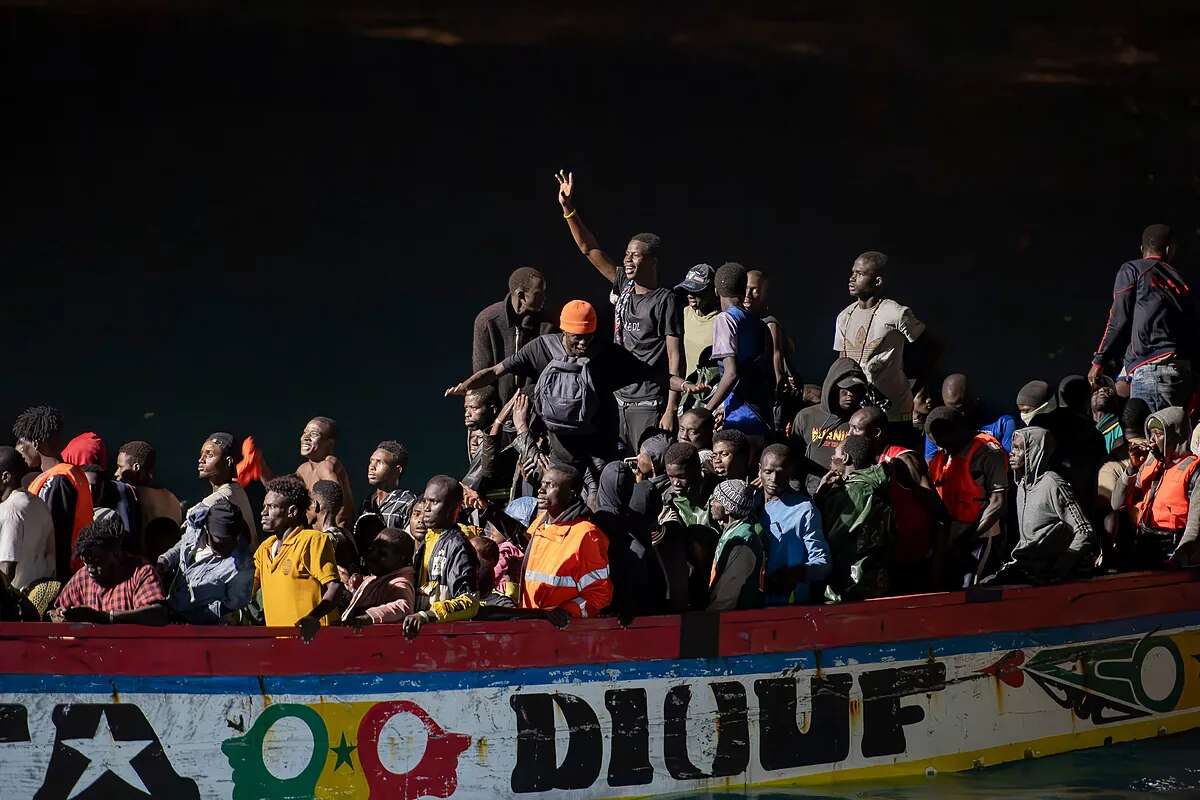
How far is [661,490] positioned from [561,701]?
129cm

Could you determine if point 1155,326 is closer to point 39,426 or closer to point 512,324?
point 512,324

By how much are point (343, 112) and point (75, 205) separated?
2094 millimetres

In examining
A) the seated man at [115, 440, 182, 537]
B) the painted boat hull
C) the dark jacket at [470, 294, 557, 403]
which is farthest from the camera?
the dark jacket at [470, 294, 557, 403]

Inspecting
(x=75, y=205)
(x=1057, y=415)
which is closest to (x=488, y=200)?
(x=75, y=205)

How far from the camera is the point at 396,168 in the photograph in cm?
1264

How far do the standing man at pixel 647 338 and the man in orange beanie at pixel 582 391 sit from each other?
579 millimetres

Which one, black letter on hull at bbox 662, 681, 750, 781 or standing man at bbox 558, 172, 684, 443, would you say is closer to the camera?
black letter on hull at bbox 662, 681, 750, 781

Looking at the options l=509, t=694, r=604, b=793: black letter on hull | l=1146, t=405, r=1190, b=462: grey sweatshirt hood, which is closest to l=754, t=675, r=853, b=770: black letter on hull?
l=509, t=694, r=604, b=793: black letter on hull

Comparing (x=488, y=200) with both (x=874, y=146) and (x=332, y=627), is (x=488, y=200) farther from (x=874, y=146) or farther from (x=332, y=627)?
(x=332, y=627)

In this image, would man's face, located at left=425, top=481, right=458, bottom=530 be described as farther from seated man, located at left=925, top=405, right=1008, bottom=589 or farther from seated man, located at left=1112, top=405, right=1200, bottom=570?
seated man, located at left=1112, top=405, right=1200, bottom=570

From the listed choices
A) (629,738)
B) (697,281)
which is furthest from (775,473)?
(697,281)

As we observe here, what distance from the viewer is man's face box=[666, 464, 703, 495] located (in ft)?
23.1

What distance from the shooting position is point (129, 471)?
800cm

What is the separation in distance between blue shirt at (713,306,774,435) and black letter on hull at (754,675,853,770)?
5.72 feet
